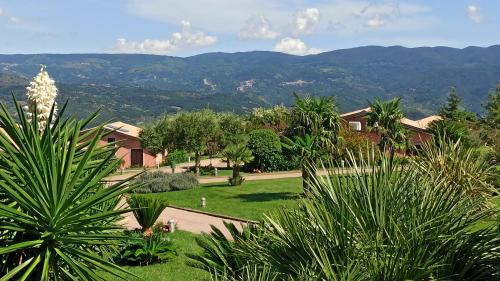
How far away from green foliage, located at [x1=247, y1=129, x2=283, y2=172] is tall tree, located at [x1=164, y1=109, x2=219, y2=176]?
381cm

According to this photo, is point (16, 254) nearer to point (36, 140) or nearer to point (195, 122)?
point (36, 140)

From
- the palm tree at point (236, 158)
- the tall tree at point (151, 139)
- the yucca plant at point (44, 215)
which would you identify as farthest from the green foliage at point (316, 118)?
the tall tree at point (151, 139)

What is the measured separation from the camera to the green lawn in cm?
2539

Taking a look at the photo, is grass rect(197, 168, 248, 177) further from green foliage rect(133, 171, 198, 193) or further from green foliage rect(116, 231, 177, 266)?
green foliage rect(116, 231, 177, 266)

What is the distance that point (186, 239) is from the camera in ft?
63.0

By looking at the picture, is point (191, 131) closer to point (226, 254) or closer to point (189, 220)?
point (189, 220)

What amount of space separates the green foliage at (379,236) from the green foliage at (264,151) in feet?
123

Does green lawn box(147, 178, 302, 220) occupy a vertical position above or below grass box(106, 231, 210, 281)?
below

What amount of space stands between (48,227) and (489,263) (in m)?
4.86

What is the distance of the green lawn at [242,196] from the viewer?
25391 mm

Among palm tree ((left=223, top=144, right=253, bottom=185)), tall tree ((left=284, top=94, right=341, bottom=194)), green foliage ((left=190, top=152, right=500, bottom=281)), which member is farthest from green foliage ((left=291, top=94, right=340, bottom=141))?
green foliage ((left=190, top=152, right=500, bottom=281))

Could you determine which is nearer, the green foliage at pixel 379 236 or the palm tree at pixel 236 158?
the green foliage at pixel 379 236

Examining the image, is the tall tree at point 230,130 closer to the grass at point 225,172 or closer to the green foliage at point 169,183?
the grass at point 225,172

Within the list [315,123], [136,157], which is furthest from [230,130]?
[315,123]
